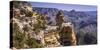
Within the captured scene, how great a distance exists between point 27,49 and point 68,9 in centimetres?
67

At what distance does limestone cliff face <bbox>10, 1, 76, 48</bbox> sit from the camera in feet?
6.27

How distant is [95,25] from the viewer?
2266 millimetres

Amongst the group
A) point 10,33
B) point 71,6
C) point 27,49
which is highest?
point 71,6

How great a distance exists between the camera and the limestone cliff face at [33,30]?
191 cm

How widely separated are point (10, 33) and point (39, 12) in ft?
1.29

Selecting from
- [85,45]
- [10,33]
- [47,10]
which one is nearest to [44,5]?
[47,10]

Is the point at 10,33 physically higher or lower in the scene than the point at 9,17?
lower

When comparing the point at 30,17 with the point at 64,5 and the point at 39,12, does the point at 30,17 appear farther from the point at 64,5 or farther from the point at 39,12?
the point at 64,5

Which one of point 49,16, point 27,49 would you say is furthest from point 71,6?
point 27,49

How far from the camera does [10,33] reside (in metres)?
1.89

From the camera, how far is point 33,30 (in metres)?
1.98
